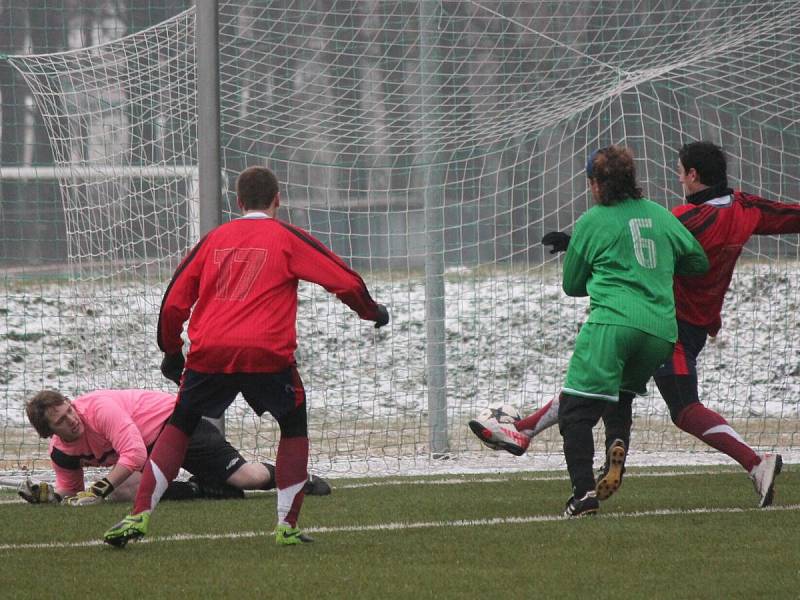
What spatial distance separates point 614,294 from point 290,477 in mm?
1593

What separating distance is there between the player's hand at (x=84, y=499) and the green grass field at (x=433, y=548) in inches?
4.2

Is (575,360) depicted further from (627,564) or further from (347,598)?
(347,598)

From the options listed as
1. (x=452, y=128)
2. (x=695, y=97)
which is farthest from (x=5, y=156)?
(x=695, y=97)

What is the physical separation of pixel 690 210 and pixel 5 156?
10484mm

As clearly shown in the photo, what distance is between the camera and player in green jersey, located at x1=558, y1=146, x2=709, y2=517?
5.74 meters

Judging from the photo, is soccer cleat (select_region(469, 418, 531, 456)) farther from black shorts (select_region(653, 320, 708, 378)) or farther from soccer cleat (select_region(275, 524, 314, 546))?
soccer cleat (select_region(275, 524, 314, 546))

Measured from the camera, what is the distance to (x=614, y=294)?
5.77 m

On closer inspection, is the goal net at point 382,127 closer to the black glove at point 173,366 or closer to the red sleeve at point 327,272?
the black glove at point 173,366

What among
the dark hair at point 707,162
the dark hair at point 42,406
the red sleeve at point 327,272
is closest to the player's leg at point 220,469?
the dark hair at point 42,406

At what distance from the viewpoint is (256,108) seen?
33.9 ft

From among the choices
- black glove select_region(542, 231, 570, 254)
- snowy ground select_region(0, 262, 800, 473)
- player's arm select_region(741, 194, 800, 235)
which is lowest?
snowy ground select_region(0, 262, 800, 473)

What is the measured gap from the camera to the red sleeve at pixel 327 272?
5176 mm

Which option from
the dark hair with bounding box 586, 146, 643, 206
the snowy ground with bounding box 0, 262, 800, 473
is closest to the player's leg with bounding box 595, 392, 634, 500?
the dark hair with bounding box 586, 146, 643, 206

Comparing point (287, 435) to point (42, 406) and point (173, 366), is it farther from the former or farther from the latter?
point (42, 406)
